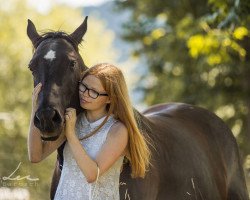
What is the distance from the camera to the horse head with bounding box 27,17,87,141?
3945 mm

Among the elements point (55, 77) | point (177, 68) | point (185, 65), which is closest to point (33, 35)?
point (55, 77)

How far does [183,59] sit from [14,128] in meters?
4.93

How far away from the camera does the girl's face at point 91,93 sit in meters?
4.28

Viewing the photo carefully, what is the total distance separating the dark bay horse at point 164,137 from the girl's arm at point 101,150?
9 cm

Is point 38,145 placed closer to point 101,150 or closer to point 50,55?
point 101,150

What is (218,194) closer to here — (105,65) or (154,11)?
(105,65)

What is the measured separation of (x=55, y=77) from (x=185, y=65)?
12.6 meters

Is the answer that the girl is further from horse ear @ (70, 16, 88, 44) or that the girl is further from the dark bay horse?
horse ear @ (70, 16, 88, 44)

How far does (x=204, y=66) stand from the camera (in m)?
14.7

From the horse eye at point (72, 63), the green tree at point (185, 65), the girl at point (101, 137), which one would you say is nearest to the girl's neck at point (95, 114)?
the girl at point (101, 137)

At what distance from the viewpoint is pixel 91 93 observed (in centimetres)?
428

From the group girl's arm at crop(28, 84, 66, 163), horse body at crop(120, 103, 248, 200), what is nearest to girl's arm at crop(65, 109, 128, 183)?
girl's arm at crop(28, 84, 66, 163)

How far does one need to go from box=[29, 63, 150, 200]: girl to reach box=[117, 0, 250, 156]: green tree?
26.8ft

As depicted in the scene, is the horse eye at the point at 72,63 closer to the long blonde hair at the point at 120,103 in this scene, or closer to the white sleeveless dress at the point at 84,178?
the long blonde hair at the point at 120,103
